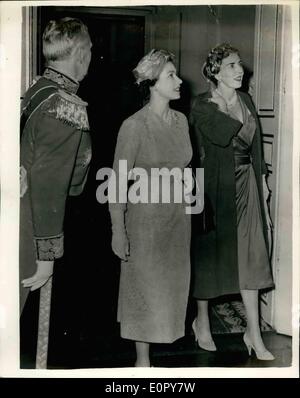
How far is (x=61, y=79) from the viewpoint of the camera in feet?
5.12

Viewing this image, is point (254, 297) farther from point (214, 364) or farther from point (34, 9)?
point (34, 9)

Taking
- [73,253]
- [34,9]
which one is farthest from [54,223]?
[34,9]

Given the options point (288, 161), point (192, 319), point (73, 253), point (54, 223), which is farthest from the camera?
point (192, 319)

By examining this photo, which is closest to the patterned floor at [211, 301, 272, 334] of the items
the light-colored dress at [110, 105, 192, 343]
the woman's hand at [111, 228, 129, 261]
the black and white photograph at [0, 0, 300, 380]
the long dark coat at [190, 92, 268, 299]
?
the black and white photograph at [0, 0, 300, 380]

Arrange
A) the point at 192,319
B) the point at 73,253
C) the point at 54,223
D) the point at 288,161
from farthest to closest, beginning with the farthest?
the point at 192,319
the point at 288,161
the point at 73,253
the point at 54,223

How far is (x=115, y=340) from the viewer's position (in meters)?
1.83

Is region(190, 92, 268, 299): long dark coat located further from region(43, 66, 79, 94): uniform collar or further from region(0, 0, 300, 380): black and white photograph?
region(43, 66, 79, 94): uniform collar

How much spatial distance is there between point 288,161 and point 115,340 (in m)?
0.91

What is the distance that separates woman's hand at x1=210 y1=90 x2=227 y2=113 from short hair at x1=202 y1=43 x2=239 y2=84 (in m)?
0.06

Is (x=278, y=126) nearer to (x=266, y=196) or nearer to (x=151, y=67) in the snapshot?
(x=266, y=196)

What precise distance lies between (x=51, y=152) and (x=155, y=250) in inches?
18.8

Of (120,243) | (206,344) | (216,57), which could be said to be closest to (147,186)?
(120,243)
